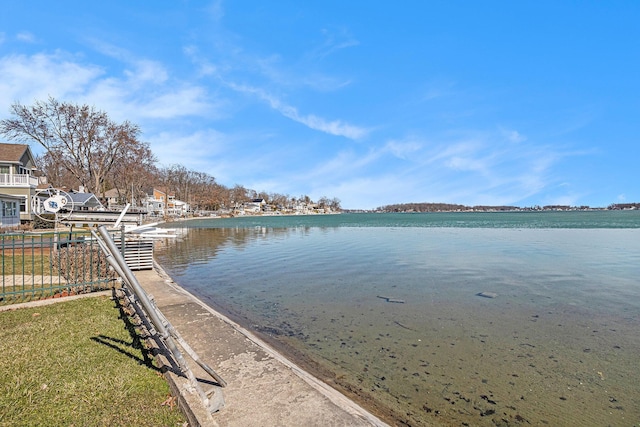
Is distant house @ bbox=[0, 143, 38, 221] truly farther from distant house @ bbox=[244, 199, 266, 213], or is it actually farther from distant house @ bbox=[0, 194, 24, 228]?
distant house @ bbox=[244, 199, 266, 213]

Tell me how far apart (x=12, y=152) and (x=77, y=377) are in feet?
138

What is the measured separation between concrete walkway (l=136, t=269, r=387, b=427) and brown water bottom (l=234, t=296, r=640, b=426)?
89 centimetres

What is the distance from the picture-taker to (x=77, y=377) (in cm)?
405

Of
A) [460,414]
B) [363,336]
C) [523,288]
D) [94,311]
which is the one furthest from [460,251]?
[94,311]

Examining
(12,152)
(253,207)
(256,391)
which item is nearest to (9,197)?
(12,152)

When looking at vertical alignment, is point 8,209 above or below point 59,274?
above

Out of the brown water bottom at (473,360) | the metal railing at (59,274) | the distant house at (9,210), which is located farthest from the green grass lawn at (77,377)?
the distant house at (9,210)

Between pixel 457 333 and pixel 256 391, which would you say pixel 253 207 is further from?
pixel 256 391

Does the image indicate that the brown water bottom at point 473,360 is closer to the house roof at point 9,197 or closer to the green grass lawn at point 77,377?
the green grass lawn at point 77,377

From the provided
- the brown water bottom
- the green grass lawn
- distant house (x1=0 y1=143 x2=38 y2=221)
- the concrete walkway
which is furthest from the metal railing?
distant house (x1=0 y1=143 x2=38 y2=221)

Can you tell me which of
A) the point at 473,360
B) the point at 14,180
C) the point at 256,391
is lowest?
the point at 473,360

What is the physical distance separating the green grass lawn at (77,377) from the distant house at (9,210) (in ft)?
95.0

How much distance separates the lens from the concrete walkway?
3.35 metres

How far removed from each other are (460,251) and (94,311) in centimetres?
2042
